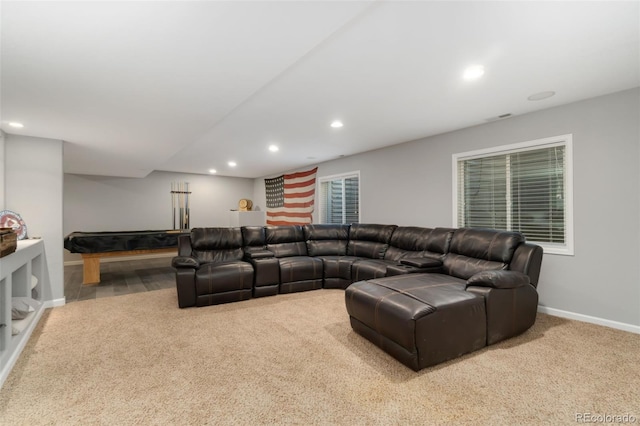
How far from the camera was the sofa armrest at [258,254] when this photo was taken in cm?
425

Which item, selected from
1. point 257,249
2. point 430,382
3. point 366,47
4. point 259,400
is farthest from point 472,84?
point 257,249

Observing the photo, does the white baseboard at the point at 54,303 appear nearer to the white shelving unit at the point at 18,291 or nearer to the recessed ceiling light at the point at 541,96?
the white shelving unit at the point at 18,291

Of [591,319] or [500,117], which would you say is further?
[500,117]

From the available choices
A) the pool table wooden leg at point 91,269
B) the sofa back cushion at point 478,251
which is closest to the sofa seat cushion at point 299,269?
the sofa back cushion at point 478,251

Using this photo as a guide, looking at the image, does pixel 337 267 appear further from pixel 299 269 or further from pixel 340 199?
pixel 340 199

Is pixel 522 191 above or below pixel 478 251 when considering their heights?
above

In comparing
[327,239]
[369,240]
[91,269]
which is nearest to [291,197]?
[327,239]

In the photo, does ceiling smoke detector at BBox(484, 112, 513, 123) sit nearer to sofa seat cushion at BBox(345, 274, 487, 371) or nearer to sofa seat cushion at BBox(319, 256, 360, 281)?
A: sofa seat cushion at BBox(345, 274, 487, 371)

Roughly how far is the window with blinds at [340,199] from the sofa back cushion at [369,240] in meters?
0.79

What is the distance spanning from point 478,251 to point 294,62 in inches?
109

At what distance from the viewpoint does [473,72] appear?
2396 mm

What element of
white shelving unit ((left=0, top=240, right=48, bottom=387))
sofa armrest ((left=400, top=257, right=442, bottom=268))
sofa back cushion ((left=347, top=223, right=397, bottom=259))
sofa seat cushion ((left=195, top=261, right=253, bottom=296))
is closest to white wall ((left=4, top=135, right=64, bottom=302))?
white shelving unit ((left=0, top=240, right=48, bottom=387))

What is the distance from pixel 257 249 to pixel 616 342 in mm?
4266

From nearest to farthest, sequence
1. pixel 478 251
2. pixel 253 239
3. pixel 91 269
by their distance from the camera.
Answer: pixel 478 251 < pixel 253 239 < pixel 91 269
